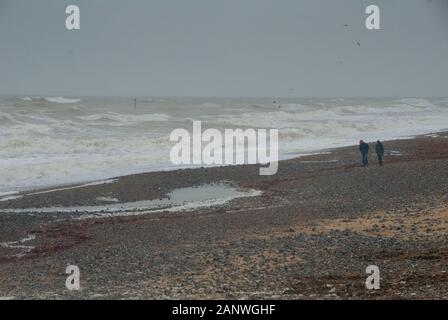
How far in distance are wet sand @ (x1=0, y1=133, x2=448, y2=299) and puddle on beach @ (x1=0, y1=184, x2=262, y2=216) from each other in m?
0.48

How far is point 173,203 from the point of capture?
2167 centimetres

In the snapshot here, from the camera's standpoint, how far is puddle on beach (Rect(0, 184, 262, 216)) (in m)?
20.0

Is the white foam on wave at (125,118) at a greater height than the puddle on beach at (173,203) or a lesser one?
greater

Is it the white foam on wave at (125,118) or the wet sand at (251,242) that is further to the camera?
the white foam on wave at (125,118)

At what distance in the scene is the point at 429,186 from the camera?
66.7ft

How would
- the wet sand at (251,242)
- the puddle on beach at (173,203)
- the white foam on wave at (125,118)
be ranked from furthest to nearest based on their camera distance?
the white foam on wave at (125,118), the puddle on beach at (173,203), the wet sand at (251,242)

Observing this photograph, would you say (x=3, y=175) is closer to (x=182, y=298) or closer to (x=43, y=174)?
(x=43, y=174)

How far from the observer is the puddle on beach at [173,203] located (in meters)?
20.0

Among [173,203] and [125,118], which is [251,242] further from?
[125,118]

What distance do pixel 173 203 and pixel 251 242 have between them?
808cm

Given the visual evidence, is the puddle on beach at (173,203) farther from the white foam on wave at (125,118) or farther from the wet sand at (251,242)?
the white foam on wave at (125,118)

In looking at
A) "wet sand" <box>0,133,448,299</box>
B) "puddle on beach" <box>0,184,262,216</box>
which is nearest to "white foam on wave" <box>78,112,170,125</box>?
"puddle on beach" <box>0,184,262,216</box>

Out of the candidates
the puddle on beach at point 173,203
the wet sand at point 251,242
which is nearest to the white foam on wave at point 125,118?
the puddle on beach at point 173,203

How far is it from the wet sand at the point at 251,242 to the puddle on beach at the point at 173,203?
48 centimetres
